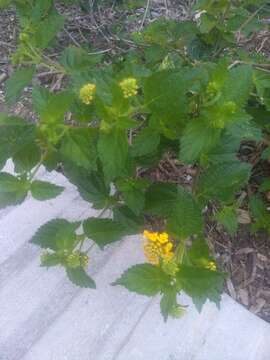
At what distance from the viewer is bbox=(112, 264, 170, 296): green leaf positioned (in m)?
0.85

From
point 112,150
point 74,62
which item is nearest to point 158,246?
point 112,150

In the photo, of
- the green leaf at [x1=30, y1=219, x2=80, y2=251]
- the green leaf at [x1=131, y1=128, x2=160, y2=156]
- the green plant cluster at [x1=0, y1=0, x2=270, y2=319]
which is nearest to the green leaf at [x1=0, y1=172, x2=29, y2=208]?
the green plant cluster at [x1=0, y1=0, x2=270, y2=319]

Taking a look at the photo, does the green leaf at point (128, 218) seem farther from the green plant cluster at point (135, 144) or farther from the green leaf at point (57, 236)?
the green leaf at point (57, 236)

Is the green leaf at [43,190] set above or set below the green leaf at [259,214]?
above

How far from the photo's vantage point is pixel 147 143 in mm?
887

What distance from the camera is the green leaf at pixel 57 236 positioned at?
0.95 meters

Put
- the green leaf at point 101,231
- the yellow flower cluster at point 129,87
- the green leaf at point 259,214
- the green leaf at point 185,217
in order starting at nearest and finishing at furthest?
the yellow flower cluster at point 129,87 → the green leaf at point 185,217 → the green leaf at point 101,231 → the green leaf at point 259,214

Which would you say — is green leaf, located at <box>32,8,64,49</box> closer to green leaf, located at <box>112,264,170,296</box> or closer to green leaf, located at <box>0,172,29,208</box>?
green leaf, located at <box>0,172,29,208</box>

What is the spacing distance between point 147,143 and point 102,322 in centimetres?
46

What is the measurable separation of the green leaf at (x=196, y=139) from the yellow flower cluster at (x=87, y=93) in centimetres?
17

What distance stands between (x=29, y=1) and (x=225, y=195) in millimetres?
719

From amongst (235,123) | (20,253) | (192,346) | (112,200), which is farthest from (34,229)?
(235,123)

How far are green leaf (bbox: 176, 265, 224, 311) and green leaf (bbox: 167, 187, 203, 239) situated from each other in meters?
0.07

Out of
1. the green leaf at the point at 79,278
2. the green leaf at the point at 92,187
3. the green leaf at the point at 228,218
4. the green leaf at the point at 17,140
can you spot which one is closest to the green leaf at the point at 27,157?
the green leaf at the point at 17,140
